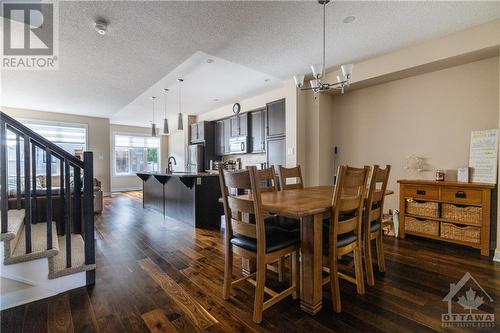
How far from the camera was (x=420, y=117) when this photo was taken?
3.47 metres

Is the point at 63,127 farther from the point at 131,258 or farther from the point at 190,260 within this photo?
the point at 190,260

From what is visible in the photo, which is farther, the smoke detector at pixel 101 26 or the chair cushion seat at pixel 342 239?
the smoke detector at pixel 101 26

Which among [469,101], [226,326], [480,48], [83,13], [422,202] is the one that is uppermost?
[83,13]

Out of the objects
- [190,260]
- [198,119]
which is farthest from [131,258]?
[198,119]

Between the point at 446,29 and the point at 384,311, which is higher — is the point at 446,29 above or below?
above

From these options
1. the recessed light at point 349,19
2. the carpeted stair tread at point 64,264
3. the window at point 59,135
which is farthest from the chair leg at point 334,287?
the window at point 59,135

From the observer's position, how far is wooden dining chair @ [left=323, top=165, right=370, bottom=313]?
169 centimetres

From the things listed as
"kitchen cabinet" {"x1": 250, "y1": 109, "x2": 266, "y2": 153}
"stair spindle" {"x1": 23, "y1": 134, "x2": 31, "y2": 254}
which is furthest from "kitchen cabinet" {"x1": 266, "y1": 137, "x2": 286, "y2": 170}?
"stair spindle" {"x1": 23, "y1": 134, "x2": 31, "y2": 254}

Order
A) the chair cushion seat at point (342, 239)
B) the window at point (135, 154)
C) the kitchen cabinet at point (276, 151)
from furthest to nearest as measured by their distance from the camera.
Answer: the window at point (135, 154)
the kitchen cabinet at point (276, 151)
the chair cushion seat at point (342, 239)

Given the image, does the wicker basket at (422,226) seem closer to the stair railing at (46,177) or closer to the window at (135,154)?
the stair railing at (46,177)

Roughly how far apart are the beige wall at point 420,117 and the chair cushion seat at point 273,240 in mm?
2808

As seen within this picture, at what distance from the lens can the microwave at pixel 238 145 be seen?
574 centimetres

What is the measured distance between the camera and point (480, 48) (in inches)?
105

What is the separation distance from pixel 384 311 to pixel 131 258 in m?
2.52
